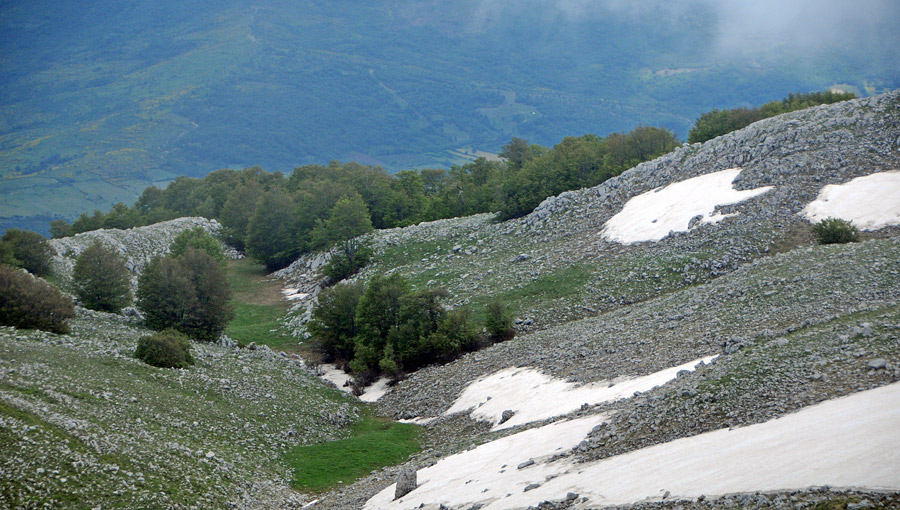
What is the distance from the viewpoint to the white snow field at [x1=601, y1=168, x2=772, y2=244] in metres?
48.8

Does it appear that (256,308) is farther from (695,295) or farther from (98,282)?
(695,295)

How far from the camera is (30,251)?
58750mm

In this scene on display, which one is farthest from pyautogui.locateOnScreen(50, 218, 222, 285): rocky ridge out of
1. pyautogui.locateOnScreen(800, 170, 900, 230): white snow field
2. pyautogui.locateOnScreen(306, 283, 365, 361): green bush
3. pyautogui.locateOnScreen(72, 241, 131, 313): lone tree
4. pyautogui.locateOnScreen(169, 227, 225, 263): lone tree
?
pyautogui.locateOnScreen(800, 170, 900, 230): white snow field

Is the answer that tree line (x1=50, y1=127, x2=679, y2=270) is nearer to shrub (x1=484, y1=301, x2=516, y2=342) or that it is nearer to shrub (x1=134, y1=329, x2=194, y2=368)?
shrub (x1=484, y1=301, x2=516, y2=342)

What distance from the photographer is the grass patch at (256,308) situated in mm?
53812

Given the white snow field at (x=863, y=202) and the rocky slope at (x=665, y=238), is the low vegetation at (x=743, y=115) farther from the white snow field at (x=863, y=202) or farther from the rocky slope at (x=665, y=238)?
the white snow field at (x=863, y=202)

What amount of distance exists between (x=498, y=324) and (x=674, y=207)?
18.6m

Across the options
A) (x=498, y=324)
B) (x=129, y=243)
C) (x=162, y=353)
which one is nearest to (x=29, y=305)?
(x=162, y=353)

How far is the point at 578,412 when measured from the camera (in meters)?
23.9

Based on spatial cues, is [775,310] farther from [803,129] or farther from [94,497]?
[803,129]

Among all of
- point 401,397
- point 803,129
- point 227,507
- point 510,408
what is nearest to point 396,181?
point 803,129

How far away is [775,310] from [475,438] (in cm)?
1351

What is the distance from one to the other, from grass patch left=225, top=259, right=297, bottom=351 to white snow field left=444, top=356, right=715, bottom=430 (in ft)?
74.6

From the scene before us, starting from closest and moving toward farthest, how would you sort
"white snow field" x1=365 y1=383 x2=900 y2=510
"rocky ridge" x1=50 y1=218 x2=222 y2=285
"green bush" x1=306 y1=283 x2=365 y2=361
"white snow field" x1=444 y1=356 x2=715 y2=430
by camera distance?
"white snow field" x1=365 y1=383 x2=900 y2=510 < "white snow field" x1=444 y1=356 x2=715 y2=430 < "green bush" x1=306 y1=283 x2=365 y2=361 < "rocky ridge" x1=50 y1=218 x2=222 y2=285
